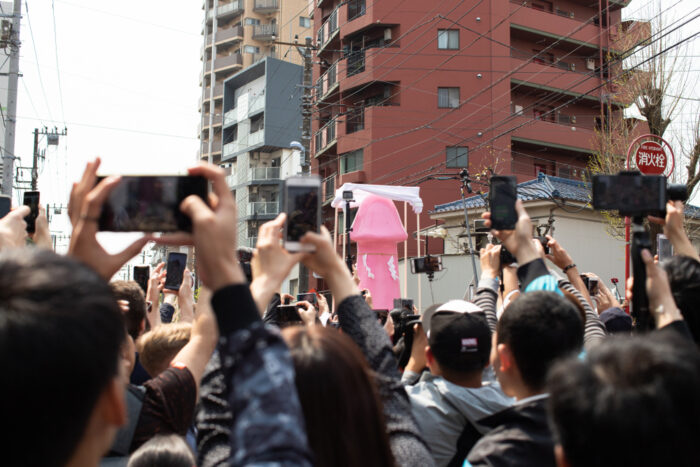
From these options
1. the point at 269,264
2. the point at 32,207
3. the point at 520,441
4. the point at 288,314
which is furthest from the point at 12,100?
the point at 520,441

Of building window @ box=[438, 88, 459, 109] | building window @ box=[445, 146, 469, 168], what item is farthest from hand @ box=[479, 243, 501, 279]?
building window @ box=[438, 88, 459, 109]

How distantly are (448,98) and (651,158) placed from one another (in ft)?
77.7

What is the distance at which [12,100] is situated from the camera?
16719mm

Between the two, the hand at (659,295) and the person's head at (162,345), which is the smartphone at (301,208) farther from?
the person's head at (162,345)

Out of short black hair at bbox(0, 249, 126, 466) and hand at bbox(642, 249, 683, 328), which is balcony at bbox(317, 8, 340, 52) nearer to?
hand at bbox(642, 249, 683, 328)

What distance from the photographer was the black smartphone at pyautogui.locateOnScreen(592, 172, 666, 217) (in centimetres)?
256

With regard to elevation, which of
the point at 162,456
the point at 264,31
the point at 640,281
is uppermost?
the point at 264,31

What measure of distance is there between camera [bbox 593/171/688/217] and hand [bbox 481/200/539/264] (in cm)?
39

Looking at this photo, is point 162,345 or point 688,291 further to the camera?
point 162,345

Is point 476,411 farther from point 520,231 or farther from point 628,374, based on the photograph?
point 628,374

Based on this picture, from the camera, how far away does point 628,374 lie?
1.36m

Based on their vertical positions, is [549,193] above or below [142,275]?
above

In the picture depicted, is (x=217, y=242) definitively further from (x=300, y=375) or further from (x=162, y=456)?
(x=162, y=456)

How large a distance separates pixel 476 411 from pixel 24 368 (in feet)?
6.85
